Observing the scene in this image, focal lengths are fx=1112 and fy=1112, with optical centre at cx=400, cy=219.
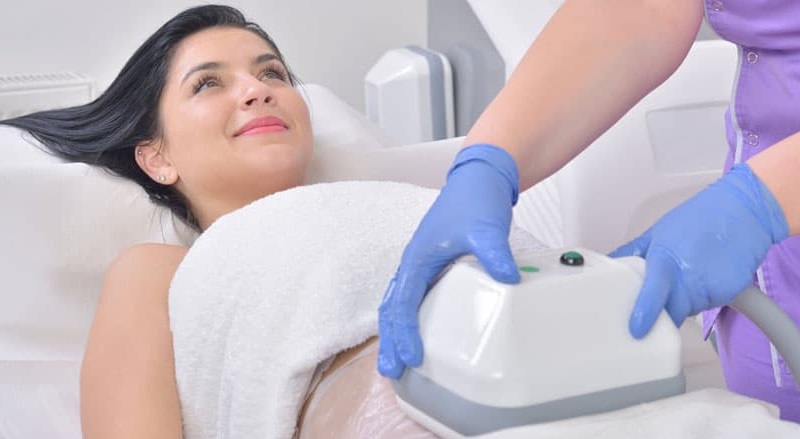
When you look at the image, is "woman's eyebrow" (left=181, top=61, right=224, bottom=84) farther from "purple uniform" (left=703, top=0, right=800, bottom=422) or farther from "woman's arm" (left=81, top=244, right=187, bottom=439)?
"purple uniform" (left=703, top=0, right=800, bottom=422)

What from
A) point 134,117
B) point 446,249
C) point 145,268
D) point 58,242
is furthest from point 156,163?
point 446,249

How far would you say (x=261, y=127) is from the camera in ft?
5.86

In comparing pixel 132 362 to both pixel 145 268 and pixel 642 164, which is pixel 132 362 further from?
pixel 642 164

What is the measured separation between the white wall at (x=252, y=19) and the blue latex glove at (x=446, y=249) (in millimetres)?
1615

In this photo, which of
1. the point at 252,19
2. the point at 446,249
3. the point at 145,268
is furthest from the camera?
the point at 252,19

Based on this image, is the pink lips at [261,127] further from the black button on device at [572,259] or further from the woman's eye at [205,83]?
the black button on device at [572,259]

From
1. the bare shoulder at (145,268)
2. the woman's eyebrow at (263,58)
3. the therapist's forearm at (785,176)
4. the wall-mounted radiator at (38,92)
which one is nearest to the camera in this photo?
the therapist's forearm at (785,176)

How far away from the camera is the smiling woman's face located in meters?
1.77

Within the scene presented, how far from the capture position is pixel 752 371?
1287mm

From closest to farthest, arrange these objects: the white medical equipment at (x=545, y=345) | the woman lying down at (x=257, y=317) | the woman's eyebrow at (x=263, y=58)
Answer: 1. the white medical equipment at (x=545, y=345)
2. the woman lying down at (x=257, y=317)
3. the woman's eyebrow at (x=263, y=58)

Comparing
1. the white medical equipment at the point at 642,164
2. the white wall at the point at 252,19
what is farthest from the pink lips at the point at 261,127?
the white wall at the point at 252,19

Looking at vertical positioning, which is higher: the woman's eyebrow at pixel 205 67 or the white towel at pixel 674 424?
the white towel at pixel 674 424

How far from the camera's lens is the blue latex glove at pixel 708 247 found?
98 cm

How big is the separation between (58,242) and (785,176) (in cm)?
120
